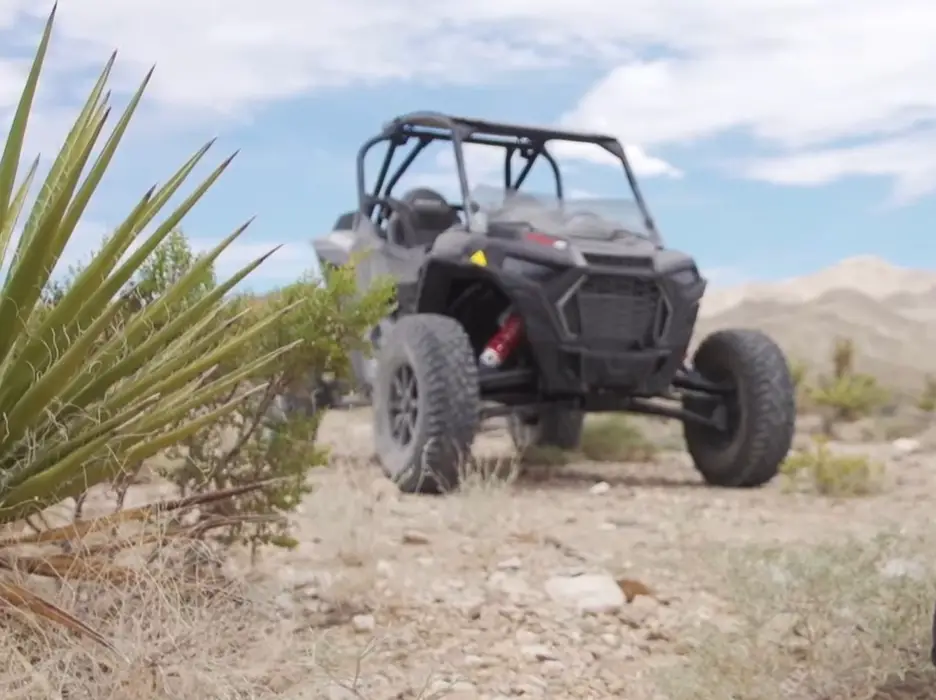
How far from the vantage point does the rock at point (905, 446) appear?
9180mm

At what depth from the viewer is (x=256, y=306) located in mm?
3760

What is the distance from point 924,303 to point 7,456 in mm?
41305

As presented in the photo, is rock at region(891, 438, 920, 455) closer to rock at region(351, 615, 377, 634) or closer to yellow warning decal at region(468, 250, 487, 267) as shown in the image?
yellow warning decal at region(468, 250, 487, 267)

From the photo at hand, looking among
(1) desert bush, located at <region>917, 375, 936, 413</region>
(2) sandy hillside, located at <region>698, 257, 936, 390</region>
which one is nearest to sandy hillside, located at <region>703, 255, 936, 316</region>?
(2) sandy hillside, located at <region>698, 257, 936, 390</region>

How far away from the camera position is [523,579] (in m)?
3.80

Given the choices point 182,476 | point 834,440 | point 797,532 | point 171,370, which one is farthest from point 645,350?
point 834,440

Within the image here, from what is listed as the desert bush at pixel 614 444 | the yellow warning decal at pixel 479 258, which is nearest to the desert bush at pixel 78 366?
the yellow warning decal at pixel 479 258

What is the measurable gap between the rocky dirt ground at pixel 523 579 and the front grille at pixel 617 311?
80cm

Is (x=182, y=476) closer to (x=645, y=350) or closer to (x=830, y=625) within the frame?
(x=830, y=625)

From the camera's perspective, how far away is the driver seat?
7320mm

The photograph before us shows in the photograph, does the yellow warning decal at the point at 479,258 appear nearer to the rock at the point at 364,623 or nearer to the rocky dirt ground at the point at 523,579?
the rocky dirt ground at the point at 523,579

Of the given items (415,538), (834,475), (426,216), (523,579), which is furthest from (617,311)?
(523,579)

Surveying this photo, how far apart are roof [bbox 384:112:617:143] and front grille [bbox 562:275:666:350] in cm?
142

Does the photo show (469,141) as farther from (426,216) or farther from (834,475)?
(834,475)
